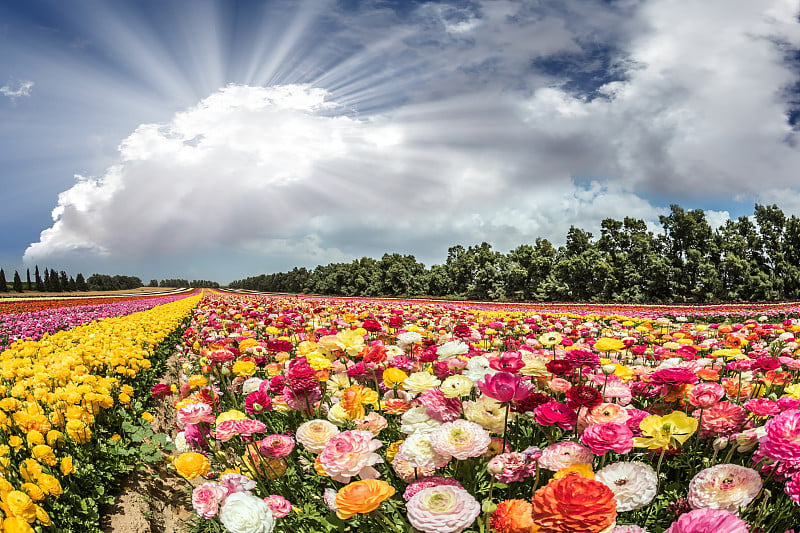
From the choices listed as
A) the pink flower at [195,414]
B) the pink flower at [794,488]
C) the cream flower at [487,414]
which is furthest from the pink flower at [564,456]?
the pink flower at [195,414]

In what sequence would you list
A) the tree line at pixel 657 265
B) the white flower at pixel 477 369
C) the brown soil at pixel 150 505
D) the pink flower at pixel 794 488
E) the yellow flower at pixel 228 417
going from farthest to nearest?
the tree line at pixel 657 265 → the brown soil at pixel 150 505 → the white flower at pixel 477 369 → the yellow flower at pixel 228 417 → the pink flower at pixel 794 488

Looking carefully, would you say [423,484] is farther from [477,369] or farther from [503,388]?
[477,369]

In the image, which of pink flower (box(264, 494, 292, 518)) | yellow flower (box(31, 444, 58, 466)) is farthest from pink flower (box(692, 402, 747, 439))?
yellow flower (box(31, 444, 58, 466))

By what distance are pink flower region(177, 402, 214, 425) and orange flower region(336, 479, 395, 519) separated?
1.22m

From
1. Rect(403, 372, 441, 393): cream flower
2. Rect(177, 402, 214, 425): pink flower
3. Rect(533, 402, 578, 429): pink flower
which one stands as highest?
Rect(403, 372, 441, 393): cream flower

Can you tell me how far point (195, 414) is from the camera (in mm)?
2080

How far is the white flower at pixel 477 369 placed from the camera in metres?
2.01

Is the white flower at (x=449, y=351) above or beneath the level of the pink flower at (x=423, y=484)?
above

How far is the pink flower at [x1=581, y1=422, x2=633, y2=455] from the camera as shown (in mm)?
1326

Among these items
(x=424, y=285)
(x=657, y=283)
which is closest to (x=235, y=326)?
(x=657, y=283)

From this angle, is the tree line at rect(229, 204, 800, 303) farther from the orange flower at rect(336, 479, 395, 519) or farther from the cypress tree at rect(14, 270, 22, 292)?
the cypress tree at rect(14, 270, 22, 292)

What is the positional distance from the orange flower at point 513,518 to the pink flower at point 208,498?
3.50ft

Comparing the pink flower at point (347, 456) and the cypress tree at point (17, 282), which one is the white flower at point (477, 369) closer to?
the pink flower at point (347, 456)

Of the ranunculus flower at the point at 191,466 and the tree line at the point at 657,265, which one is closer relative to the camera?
the ranunculus flower at the point at 191,466
